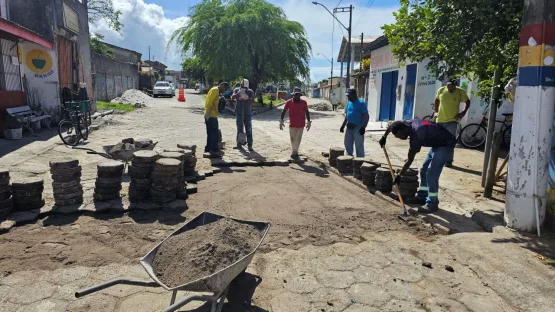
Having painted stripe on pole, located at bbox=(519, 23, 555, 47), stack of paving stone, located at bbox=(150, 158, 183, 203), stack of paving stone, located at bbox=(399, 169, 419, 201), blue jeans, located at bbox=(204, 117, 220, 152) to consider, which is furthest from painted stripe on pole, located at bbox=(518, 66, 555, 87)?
blue jeans, located at bbox=(204, 117, 220, 152)

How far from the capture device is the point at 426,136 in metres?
5.12

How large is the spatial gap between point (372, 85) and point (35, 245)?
19.1 metres

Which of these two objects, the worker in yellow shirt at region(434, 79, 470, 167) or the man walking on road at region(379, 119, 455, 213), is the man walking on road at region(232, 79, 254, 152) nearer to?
the worker in yellow shirt at region(434, 79, 470, 167)

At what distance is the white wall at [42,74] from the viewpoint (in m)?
12.7

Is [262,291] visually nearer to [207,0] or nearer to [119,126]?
[119,126]

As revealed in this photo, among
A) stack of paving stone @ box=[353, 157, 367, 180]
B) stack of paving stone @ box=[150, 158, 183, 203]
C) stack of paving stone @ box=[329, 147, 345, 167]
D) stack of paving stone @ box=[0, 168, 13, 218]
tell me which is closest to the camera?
stack of paving stone @ box=[0, 168, 13, 218]

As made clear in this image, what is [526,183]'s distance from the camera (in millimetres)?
4438

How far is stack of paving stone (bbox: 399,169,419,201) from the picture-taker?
5688 mm

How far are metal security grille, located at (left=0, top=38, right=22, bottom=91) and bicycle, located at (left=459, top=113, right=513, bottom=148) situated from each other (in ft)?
42.6

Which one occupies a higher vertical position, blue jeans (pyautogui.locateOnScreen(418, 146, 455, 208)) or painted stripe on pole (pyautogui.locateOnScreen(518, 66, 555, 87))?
painted stripe on pole (pyautogui.locateOnScreen(518, 66, 555, 87))

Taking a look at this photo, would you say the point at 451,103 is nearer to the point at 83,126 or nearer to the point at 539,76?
the point at 539,76

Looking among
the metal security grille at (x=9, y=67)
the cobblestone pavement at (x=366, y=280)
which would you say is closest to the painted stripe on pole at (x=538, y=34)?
the cobblestone pavement at (x=366, y=280)

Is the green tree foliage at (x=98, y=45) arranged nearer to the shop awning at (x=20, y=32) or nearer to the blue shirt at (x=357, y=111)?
the shop awning at (x=20, y=32)

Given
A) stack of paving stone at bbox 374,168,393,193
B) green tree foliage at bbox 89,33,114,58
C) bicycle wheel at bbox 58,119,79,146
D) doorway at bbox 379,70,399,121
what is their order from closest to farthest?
1. stack of paving stone at bbox 374,168,393,193
2. bicycle wheel at bbox 58,119,79,146
3. doorway at bbox 379,70,399,121
4. green tree foliage at bbox 89,33,114,58
